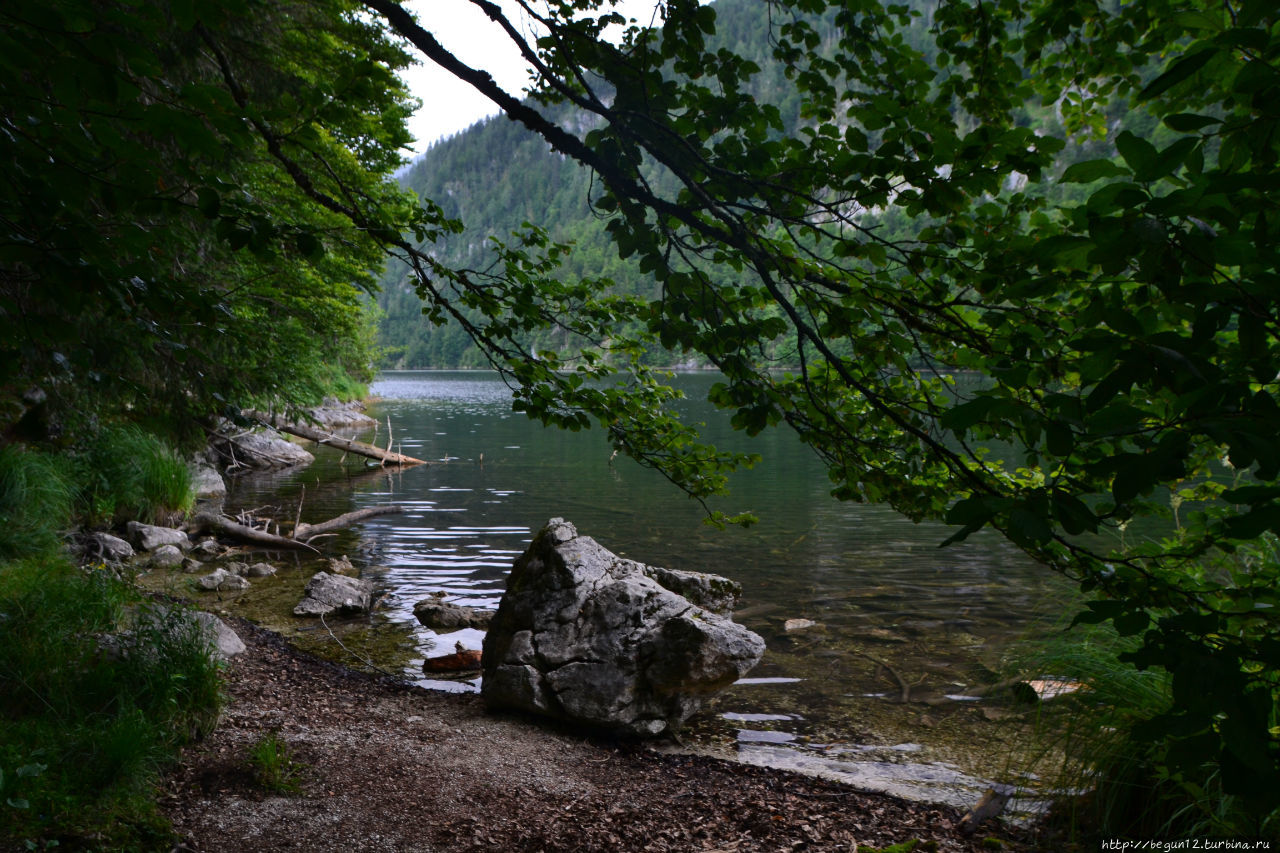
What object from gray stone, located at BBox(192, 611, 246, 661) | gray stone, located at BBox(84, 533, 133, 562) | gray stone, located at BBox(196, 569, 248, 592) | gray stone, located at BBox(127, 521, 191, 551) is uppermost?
gray stone, located at BBox(192, 611, 246, 661)

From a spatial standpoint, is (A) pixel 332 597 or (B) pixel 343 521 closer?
(A) pixel 332 597

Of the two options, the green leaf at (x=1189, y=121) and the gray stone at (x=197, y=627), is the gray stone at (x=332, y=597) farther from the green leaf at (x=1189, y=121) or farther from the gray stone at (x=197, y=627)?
the green leaf at (x=1189, y=121)

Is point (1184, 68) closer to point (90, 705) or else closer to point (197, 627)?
point (90, 705)

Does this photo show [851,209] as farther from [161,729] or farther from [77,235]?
[161,729]

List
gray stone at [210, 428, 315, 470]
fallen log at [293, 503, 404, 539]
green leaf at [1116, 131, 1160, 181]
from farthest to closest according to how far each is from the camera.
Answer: gray stone at [210, 428, 315, 470], fallen log at [293, 503, 404, 539], green leaf at [1116, 131, 1160, 181]

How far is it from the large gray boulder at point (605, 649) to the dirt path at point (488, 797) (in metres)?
0.29

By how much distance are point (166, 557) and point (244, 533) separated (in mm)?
2122

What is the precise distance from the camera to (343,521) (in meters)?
17.3

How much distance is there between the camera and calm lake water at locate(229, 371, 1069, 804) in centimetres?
701

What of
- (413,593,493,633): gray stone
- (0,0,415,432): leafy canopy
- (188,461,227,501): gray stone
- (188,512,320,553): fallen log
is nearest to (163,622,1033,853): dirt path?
(0,0,415,432): leafy canopy

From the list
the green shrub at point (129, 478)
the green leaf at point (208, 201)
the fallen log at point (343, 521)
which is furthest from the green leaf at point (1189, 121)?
the fallen log at point (343, 521)

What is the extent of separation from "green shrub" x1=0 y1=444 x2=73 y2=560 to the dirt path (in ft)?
14.5

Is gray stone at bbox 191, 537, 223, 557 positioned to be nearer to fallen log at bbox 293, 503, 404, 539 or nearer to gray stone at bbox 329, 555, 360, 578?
fallen log at bbox 293, 503, 404, 539

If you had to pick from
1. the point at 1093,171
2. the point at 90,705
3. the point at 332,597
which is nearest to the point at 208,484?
the point at 332,597
